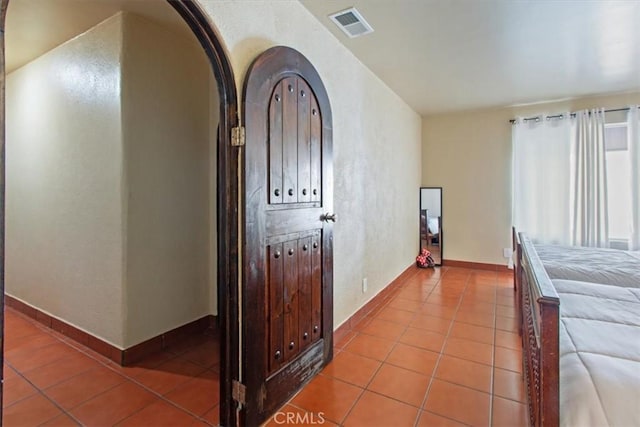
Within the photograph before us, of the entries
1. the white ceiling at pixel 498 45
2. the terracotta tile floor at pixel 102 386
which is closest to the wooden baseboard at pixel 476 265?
the white ceiling at pixel 498 45

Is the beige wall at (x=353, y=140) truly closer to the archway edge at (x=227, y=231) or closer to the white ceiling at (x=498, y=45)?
the archway edge at (x=227, y=231)

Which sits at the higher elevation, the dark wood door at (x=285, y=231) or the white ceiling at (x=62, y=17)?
the white ceiling at (x=62, y=17)

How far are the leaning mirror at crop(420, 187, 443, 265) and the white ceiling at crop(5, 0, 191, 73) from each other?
4133mm

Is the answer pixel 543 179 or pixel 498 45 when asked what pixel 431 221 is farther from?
pixel 498 45

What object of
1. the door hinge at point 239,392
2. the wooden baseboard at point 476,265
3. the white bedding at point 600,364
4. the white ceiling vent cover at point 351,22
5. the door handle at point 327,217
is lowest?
the door hinge at point 239,392

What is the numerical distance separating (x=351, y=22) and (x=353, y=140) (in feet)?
3.01

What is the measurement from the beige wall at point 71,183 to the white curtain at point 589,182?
509 centimetres

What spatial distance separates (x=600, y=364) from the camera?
1113mm

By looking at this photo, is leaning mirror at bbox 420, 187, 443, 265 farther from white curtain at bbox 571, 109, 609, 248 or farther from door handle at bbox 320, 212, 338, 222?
door handle at bbox 320, 212, 338, 222

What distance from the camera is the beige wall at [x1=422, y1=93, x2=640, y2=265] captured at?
4.78 metres

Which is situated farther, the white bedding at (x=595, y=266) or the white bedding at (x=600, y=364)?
the white bedding at (x=595, y=266)

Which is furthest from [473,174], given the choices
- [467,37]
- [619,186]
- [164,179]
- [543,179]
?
[164,179]

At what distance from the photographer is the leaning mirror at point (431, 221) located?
523cm

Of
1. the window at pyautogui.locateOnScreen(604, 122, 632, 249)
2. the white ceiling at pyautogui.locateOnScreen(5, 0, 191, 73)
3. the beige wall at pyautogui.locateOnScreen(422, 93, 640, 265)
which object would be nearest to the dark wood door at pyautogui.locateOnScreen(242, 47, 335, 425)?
the white ceiling at pyautogui.locateOnScreen(5, 0, 191, 73)
